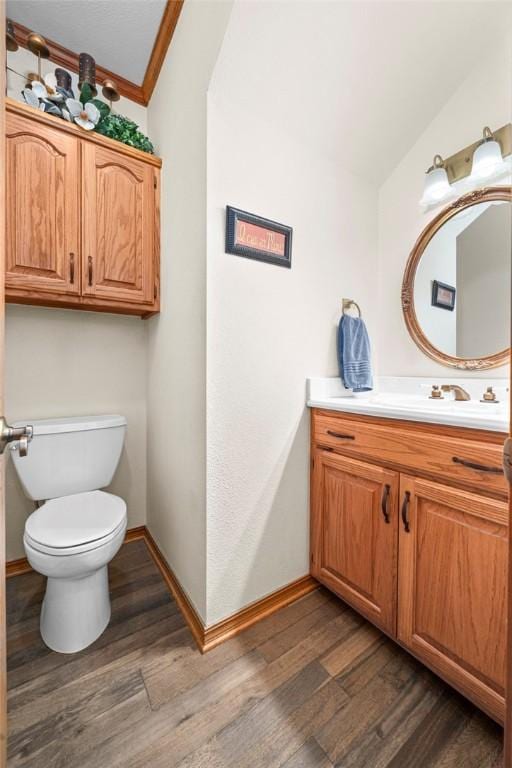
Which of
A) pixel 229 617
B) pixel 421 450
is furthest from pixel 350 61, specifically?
pixel 229 617

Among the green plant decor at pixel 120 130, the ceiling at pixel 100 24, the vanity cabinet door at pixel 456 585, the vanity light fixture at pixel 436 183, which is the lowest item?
the vanity cabinet door at pixel 456 585

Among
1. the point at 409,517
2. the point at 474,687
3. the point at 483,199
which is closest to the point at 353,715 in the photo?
the point at 474,687

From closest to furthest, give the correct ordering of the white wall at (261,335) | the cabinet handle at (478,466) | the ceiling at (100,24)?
the cabinet handle at (478,466), the white wall at (261,335), the ceiling at (100,24)

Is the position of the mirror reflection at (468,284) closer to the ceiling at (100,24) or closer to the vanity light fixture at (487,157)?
the vanity light fixture at (487,157)

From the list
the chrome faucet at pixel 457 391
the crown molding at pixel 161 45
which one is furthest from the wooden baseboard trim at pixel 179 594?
the crown molding at pixel 161 45

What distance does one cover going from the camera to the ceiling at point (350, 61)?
1120 millimetres

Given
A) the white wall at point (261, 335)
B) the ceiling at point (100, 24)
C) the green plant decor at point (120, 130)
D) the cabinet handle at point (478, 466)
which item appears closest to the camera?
the cabinet handle at point (478, 466)

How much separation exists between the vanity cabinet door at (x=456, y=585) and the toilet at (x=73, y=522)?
110 cm

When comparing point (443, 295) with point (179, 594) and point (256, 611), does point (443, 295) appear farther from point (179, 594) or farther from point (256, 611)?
point (179, 594)

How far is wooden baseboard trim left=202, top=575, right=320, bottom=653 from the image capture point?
48.3 inches

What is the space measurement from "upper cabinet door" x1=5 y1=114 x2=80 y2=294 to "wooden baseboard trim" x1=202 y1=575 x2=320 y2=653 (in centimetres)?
156

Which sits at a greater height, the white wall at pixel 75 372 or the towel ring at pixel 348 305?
the towel ring at pixel 348 305

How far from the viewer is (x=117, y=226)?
5.12ft

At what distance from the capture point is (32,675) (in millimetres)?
1100
